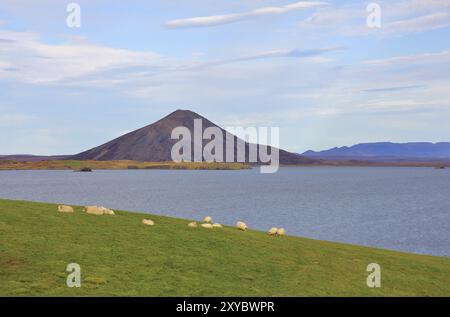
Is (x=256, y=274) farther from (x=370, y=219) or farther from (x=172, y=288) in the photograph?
(x=370, y=219)

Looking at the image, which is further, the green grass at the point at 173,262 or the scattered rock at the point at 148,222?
the scattered rock at the point at 148,222

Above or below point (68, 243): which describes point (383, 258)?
below

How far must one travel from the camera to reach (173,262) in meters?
26.7

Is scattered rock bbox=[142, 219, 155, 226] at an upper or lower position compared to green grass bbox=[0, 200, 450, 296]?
upper

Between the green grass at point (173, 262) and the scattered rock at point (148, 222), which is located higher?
the scattered rock at point (148, 222)

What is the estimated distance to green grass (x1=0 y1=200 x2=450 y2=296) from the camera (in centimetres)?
2297

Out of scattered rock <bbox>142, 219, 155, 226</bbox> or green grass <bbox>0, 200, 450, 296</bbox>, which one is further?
scattered rock <bbox>142, 219, 155, 226</bbox>

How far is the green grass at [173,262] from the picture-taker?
2297cm

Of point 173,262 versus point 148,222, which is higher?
point 148,222

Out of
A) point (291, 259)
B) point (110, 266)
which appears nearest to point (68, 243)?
point (110, 266)

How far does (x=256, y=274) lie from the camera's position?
26266 millimetres

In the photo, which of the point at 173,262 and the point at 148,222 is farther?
the point at 148,222
